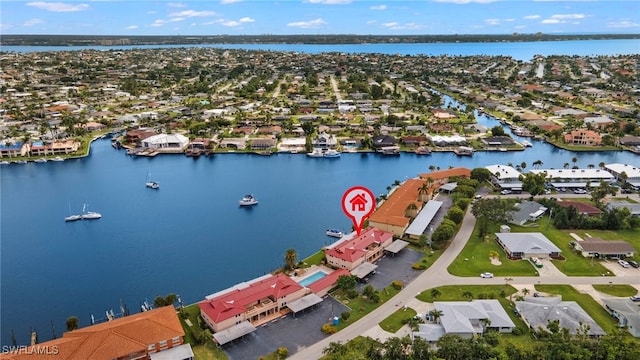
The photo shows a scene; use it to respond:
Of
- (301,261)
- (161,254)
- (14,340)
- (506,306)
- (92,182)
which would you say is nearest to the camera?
(14,340)

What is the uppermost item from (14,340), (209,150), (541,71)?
(541,71)

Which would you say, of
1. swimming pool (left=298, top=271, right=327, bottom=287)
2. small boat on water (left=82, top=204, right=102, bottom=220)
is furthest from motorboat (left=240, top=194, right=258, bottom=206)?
swimming pool (left=298, top=271, right=327, bottom=287)

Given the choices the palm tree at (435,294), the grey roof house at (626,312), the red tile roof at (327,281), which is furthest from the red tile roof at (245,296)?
the grey roof house at (626,312)

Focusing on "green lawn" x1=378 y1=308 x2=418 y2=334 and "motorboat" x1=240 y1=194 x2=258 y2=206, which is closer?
"green lawn" x1=378 y1=308 x2=418 y2=334

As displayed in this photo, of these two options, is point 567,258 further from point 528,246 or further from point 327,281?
point 327,281

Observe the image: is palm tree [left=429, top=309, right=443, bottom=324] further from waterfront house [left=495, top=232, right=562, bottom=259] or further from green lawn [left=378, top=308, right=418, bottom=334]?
waterfront house [left=495, top=232, right=562, bottom=259]

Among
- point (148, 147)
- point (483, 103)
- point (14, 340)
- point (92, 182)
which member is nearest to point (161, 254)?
point (14, 340)

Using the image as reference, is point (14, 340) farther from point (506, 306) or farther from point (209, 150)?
point (209, 150)
